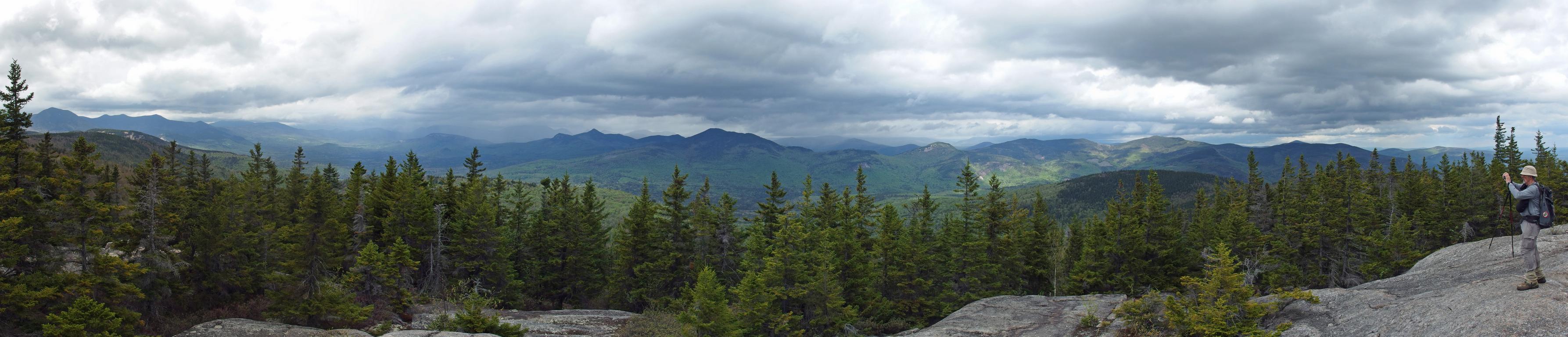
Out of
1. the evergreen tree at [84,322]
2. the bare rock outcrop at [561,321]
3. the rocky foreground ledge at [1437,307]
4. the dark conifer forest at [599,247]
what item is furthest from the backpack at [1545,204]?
the evergreen tree at [84,322]

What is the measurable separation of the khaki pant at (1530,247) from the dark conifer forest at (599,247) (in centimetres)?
1547

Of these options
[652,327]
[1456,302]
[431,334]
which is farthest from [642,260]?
[1456,302]

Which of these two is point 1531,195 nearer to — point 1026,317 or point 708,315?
point 1026,317

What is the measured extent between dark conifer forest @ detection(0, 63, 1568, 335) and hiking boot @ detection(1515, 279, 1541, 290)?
15.7 metres

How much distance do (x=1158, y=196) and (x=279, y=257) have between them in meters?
62.8

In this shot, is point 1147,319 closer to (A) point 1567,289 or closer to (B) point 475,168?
(A) point 1567,289

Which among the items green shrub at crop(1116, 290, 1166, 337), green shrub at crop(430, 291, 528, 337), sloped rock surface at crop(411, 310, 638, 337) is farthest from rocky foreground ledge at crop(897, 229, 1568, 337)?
green shrub at crop(430, 291, 528, 337)

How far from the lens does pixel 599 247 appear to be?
5381cm

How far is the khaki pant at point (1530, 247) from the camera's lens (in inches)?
547

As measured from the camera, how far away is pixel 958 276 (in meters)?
49.1

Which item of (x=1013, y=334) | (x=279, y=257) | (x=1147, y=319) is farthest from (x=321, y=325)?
(x=1147, y=319)

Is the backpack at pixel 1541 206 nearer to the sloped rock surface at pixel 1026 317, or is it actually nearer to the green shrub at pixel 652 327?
the sloped rock surface at pixel 1026 317

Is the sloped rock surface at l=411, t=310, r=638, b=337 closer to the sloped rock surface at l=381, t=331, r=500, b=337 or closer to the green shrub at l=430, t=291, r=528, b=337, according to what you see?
the green shrub at l=430, t=291, r=528, b=337

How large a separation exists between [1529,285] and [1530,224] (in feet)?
4.66
